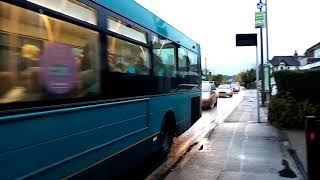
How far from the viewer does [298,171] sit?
26.1 ft

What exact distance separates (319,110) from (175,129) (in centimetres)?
600

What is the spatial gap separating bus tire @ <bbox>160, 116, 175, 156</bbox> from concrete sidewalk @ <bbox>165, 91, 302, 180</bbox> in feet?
1.63

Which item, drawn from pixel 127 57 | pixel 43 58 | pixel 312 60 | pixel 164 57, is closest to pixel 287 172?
pixel 164 57

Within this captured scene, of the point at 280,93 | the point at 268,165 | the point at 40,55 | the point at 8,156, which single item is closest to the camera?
the point at 8,156

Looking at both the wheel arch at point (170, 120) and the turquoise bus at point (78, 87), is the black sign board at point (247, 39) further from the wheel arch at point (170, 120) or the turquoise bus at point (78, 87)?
the turquoise bus at point (78, 87)

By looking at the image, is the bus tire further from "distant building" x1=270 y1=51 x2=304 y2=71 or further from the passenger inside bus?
"distant building" x1=270 y1=51 x2=304 y2=71

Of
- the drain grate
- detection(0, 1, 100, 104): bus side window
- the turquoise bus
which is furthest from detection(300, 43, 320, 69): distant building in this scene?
detection(0, 1, 100, 104): bus side window

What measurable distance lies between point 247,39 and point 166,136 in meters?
8.58

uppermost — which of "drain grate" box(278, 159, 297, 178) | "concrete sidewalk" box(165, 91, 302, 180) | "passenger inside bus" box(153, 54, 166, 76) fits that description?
"passenger inside bus" box(153, 54, 166, 76)

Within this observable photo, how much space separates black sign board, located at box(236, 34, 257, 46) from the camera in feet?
55.8

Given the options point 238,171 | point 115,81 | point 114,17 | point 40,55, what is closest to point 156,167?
point 238,171

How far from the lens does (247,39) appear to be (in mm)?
17062

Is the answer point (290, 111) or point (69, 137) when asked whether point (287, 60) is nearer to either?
point (290, 111)

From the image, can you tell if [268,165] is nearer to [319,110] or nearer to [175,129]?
[175,129]
